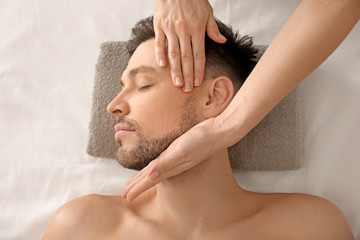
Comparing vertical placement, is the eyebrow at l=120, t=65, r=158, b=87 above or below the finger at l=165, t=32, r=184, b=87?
below

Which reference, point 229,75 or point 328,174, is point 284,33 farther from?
point 328,174

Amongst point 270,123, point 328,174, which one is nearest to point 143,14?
point 270,123

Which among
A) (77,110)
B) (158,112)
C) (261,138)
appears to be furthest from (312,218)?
(77,110)

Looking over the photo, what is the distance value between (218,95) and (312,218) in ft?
1.74

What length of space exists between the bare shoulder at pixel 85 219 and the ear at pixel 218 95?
0.51 m

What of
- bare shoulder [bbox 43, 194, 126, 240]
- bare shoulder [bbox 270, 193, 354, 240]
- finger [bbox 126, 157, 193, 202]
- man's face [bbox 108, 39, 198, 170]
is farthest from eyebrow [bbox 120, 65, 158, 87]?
bare shoulder [bbox 270, 193, 354, 240]

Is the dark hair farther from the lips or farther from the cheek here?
the lips

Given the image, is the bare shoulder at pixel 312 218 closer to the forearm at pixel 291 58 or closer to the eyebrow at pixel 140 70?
the forearm at pixel 291 58

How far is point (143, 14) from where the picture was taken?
183 centimetres

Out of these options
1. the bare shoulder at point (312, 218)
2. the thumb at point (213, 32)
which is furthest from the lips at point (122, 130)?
the bare shoulder at point (312, 218)

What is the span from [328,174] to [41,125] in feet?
3.94

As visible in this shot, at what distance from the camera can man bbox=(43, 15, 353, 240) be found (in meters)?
1.31

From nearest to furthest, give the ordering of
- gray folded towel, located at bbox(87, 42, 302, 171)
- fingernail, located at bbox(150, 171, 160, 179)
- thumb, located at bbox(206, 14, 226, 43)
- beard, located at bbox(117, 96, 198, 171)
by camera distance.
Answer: fingernail, located at bbox(150, 171, 160, 179)
beard, located at bbox(117, 96, 198, 171)
thumb, located at bbox(206, 14, 226, 43)
gray folded towel, located at bbox(87, 42, 302, 171)

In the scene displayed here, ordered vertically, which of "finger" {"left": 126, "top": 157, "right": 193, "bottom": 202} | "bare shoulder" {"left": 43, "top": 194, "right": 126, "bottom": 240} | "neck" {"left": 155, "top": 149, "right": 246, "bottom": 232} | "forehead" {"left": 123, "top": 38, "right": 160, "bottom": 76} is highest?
"forehead" {"left": 123, "top": 38, "right": 160, "bottom": 76}
